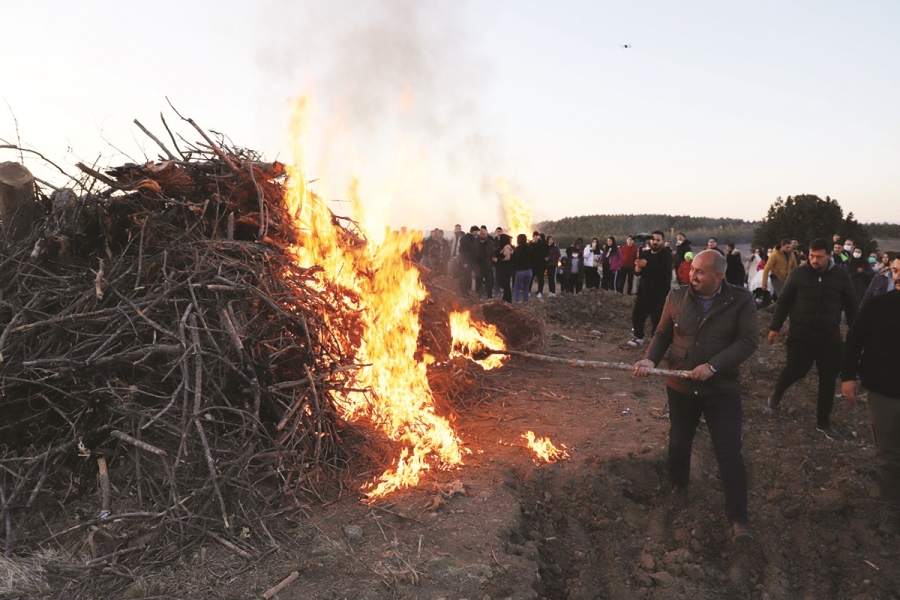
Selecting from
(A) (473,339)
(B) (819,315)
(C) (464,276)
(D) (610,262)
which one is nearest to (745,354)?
(B) (819,315)

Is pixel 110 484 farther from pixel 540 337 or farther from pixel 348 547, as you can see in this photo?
pixel 540 337

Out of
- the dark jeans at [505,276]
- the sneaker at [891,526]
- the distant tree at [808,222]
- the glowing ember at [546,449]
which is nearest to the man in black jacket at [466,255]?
the dark jeans at [505,276]

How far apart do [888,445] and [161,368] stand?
5613mm

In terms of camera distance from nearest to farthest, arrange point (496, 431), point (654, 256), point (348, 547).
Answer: point (348, 547), point (496, 431), point (654, 256)

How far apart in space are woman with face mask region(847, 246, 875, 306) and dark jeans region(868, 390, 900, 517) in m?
Answer: 6.85

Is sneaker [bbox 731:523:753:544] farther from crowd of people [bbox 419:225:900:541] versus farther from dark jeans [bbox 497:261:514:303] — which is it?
dark jeans [bbox 497:261:514:303]

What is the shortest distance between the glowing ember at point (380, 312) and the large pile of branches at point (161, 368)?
13.8 inches

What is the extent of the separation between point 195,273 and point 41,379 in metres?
1.32

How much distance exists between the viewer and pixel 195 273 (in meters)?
4.69

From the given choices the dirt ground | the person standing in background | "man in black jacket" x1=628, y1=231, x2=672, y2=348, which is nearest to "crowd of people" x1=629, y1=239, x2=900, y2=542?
the dirt ground

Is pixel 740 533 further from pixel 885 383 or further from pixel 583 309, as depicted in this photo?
pixel 583 309

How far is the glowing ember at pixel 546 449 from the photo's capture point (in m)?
5.20

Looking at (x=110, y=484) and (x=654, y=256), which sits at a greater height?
(x=654, y=256)

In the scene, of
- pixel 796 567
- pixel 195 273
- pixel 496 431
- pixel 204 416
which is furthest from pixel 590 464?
pixel 195 273
